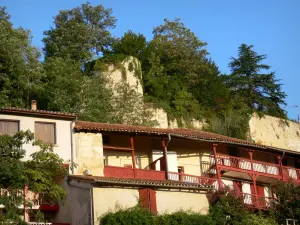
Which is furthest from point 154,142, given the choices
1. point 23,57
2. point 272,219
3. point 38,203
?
point 23,57

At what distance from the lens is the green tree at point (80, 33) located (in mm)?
46625

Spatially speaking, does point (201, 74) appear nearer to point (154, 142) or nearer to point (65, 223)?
point (154, 142)

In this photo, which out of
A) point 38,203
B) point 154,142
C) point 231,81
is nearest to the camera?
point 38,203

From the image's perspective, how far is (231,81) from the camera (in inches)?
2153

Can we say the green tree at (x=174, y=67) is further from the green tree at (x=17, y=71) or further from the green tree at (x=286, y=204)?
the green tree at (x=286, y=204)

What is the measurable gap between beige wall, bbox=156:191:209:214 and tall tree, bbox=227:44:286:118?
2452 centimetres

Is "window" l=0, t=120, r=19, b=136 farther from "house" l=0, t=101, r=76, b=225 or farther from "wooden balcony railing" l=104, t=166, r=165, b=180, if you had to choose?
"wooden balcony railing" l=104, t=166, r=165, b=180

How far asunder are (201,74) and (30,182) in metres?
28.0

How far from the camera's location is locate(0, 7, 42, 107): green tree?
39.2 meters

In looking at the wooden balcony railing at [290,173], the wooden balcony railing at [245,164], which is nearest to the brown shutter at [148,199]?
the wooden balcony railing at [245,164]

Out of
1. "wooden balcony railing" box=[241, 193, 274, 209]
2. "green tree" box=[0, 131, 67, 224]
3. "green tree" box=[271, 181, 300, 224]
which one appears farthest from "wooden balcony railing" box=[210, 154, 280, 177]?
"green tree" box=[0, 131, 67, 224]

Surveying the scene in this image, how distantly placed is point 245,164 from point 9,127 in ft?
45.6

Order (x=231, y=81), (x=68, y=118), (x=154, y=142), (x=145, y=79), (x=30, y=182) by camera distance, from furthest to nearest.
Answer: (x=231, y=81)
(x=145, y=79)
(x=154, y=142)
(x=68, y=118)
(x=30, y=182)

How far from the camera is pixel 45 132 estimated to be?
30094 mm
